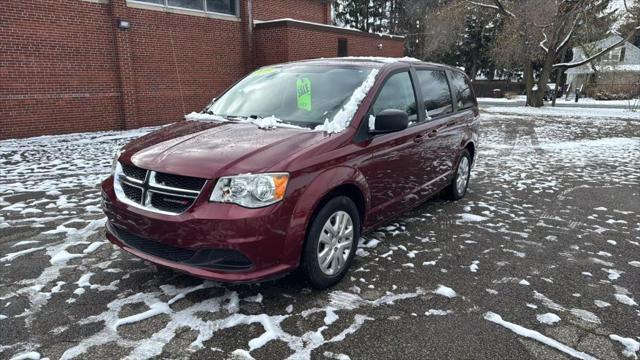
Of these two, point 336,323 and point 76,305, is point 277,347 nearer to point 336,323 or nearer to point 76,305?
point 336,323

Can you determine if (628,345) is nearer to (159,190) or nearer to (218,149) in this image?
(218,149)

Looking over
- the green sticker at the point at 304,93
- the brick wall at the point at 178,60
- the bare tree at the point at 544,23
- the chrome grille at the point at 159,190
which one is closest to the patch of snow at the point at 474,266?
the green sticker at the point at 304,93

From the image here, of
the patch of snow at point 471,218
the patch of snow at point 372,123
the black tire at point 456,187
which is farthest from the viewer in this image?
the black tire at point 456,187

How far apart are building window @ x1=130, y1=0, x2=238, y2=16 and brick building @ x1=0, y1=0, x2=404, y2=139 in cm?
3

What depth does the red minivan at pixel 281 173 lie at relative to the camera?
2.81 m

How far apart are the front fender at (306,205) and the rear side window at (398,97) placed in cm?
88

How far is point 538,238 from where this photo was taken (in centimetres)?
460

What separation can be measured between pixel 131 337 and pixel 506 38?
25.2m

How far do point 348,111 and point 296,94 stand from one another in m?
0.65

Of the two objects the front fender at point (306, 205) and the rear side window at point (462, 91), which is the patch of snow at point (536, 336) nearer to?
the front fender at point (306, 205)

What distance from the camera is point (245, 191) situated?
9.20 feet

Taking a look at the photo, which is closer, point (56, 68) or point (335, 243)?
point (335, 243)

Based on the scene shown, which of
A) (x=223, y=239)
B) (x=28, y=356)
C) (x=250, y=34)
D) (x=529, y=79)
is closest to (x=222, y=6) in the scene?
(x=250, y=34)

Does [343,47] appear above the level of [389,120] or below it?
above
